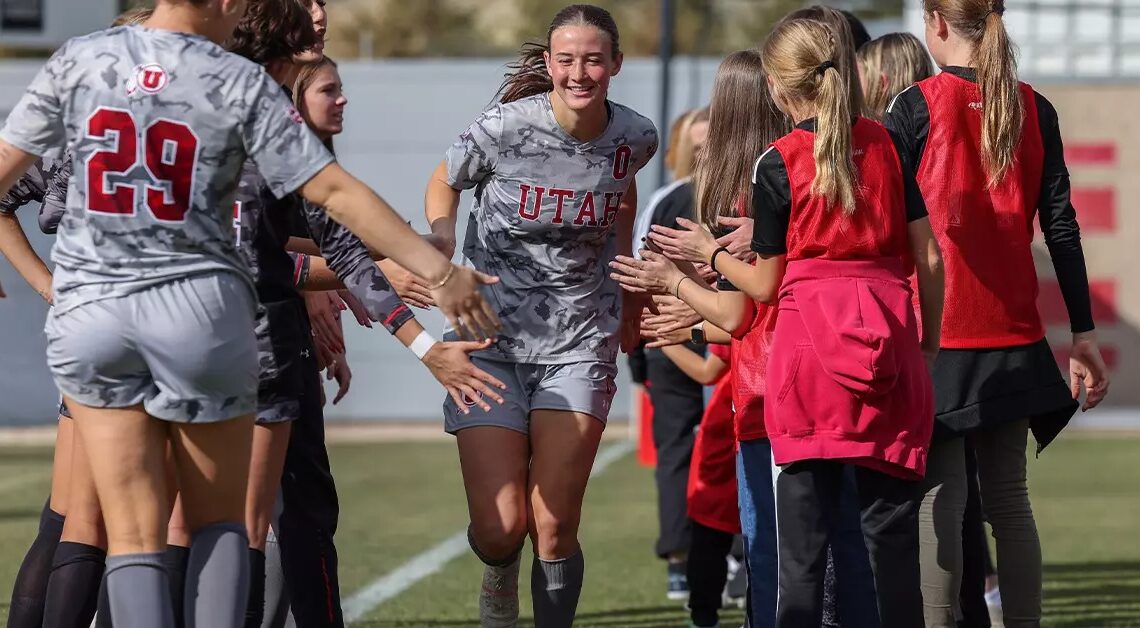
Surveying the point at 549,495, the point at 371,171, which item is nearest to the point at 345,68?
the point at 371,171

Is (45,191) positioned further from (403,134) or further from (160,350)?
(403,134)

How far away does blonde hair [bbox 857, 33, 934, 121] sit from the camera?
5535 mm

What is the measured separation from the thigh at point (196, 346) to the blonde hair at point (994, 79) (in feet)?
7.55

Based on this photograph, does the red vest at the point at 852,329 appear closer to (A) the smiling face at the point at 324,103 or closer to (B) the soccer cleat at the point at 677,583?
(A) the smiling face at the point at 324,103

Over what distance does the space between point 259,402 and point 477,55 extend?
19.3 metres

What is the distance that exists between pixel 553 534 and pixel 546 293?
29.1 inches

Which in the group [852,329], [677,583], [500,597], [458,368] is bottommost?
[677,583]

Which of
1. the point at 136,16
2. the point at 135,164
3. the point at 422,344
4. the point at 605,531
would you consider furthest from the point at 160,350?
the point at 605,531

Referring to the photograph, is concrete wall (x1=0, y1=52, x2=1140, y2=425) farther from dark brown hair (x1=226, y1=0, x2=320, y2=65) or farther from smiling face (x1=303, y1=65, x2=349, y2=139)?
dark brown hair (x1=226, y1=0, x2=320, y2=65)

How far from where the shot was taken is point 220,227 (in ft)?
12.0

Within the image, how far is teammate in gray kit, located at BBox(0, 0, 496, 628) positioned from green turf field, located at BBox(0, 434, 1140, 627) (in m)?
2.84

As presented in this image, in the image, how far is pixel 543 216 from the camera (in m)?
5.08

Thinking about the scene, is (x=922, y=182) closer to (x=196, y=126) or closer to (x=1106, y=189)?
(x=196, y=126)

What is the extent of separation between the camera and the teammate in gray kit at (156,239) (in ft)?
11.6
